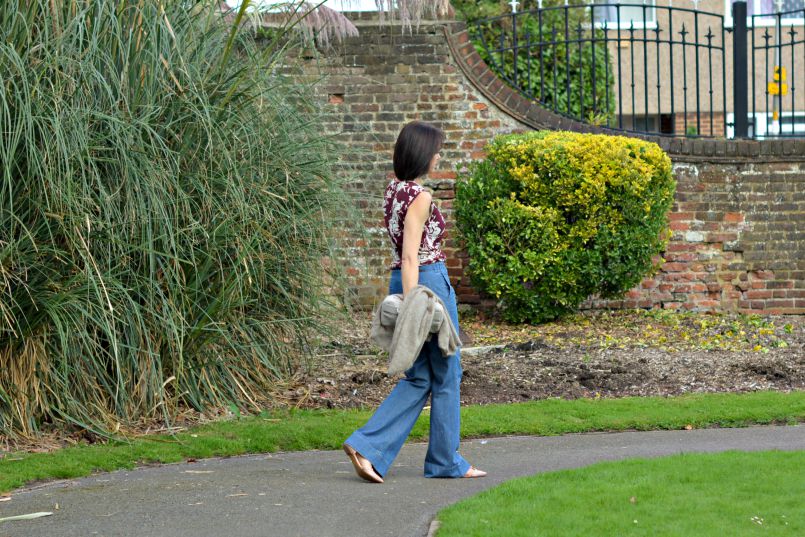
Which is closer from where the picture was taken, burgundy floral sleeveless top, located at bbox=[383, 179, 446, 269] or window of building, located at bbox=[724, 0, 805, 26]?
burgundy floral sleeveless top, located at bbox=[383, 179, 446, 269]

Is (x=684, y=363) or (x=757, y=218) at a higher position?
(x=757, y=218)

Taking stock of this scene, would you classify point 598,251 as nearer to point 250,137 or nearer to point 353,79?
point 353,79

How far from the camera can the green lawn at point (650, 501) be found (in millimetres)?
4195

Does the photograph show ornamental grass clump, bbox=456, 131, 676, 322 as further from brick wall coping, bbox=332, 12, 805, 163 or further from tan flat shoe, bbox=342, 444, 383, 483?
tan flat shoe, bbox=342, 444, 383, 483

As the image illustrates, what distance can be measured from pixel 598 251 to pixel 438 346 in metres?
5.40

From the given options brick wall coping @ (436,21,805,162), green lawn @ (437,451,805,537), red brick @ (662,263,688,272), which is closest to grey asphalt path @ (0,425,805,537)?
green lawn @ (437,451,805,537)

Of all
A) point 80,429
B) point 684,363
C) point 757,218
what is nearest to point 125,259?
point 80,429

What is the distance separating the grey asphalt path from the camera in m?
4.50

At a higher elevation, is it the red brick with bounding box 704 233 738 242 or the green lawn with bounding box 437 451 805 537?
the red brick with bounding box 704 233 738 242

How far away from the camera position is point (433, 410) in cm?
532

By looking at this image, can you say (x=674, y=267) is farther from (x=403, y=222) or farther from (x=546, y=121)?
(x=403, y=222)

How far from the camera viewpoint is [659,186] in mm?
10477

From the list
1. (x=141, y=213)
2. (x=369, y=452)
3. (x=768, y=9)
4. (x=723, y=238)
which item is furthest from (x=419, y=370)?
(x=768, y=9)

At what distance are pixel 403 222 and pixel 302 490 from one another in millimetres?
1326
